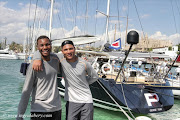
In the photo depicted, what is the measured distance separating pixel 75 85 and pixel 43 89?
18.7 inches

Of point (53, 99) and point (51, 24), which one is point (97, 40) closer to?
point (51, 24)

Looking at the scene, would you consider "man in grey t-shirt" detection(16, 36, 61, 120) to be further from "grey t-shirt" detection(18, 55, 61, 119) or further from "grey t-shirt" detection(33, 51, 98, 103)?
"grey t-shirt" detection(33, 51, 98, 103)

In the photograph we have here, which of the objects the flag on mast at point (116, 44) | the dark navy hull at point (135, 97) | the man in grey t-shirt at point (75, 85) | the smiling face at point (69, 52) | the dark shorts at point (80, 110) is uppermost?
the flag on mast at point (116, 44)

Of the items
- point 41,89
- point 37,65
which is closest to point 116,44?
point 41,89

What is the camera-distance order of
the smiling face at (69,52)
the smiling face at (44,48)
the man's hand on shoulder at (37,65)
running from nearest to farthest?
the man's hand on shoulder at (37,65)
the smiling face at (44,48)
the smiling face at (69,52)

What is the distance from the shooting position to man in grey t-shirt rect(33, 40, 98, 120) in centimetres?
242

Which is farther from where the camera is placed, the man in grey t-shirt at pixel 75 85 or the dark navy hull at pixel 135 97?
the dark navy hull at pixel 135 97

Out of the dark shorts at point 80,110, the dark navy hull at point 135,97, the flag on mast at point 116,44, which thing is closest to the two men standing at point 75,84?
the dark shorts at point 80,110

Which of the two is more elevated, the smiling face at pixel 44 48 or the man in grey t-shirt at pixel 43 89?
the smiling face at pixel 44 48

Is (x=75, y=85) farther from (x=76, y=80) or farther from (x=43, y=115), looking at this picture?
(x=43, y=115)

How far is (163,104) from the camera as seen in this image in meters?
8.47

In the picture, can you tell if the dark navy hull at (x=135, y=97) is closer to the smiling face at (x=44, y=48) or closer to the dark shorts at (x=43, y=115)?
the dark shorts at (x=43, y=115)

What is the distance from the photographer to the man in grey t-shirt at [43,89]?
6.77 feet

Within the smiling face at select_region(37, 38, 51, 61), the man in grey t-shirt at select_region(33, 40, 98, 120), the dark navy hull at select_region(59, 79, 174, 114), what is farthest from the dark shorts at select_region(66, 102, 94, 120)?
the dark navy hull at select_region(59, 79, 174, 114)
